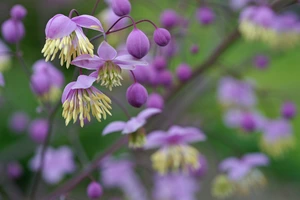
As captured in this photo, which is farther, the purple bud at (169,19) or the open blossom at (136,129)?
the purple bud at (169,19)

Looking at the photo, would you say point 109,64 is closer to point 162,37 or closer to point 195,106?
point 162,37

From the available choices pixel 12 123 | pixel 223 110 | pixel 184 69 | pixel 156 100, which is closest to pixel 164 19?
pixel 184 69

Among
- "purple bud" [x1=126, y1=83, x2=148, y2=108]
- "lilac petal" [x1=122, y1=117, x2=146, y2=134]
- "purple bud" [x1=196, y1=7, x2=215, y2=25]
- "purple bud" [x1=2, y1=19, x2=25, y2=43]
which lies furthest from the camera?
"purple bud" [x1=196, y1=7, x2=215, y2=25]

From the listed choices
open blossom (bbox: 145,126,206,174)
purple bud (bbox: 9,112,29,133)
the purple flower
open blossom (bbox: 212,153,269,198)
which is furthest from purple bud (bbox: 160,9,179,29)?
purple bud (bbox: 9,112,29,133)

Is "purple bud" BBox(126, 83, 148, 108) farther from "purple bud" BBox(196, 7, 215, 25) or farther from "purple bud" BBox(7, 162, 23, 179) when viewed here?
"purple bud" BBox(7, 162, 23, 179)

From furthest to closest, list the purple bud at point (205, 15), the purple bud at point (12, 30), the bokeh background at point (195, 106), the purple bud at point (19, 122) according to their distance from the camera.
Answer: the bokeh background at point (195, 106)
the purple bud at point (19, 122)
the purple bud at point (205, 15)
the purple bud at point (12, 30)

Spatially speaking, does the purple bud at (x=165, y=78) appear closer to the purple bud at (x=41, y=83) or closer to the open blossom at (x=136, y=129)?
the open blossom at (x=136, y=129)

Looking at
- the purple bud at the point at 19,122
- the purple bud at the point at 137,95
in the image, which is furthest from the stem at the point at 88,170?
the purple bud at the point at 19,122
